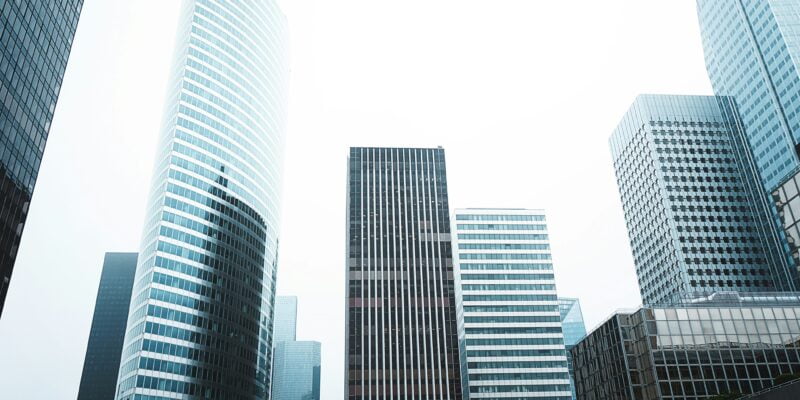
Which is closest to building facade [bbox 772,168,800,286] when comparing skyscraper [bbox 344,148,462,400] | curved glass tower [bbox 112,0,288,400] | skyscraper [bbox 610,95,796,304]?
skyscraper [bbox 344,148,462,400]

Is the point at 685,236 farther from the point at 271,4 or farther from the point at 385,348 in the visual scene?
the point at 271,4

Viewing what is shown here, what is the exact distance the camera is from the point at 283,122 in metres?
190

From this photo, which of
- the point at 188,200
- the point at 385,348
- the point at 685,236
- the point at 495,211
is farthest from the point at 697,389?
the point at 188,200

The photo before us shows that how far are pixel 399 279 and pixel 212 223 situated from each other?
149ft

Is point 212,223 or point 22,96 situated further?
point 212,223

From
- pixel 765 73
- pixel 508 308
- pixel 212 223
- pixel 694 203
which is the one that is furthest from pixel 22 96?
pixel 765 73

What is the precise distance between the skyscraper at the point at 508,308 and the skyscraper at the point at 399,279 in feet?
20.2

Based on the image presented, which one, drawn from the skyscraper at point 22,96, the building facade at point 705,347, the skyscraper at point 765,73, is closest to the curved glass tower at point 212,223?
the skyscraper at point 22,96

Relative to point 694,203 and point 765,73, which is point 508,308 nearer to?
point 694,203

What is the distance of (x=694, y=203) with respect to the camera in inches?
6398

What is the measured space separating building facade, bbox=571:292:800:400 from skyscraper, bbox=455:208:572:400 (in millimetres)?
46677

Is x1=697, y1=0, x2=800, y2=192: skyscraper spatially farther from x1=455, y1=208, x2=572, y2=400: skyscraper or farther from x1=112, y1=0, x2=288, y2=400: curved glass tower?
x1=112, y1=0, x2=288, y2=400: curved glass tower

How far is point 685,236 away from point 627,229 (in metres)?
30.0

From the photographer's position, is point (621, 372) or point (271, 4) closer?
point (621, 372)
